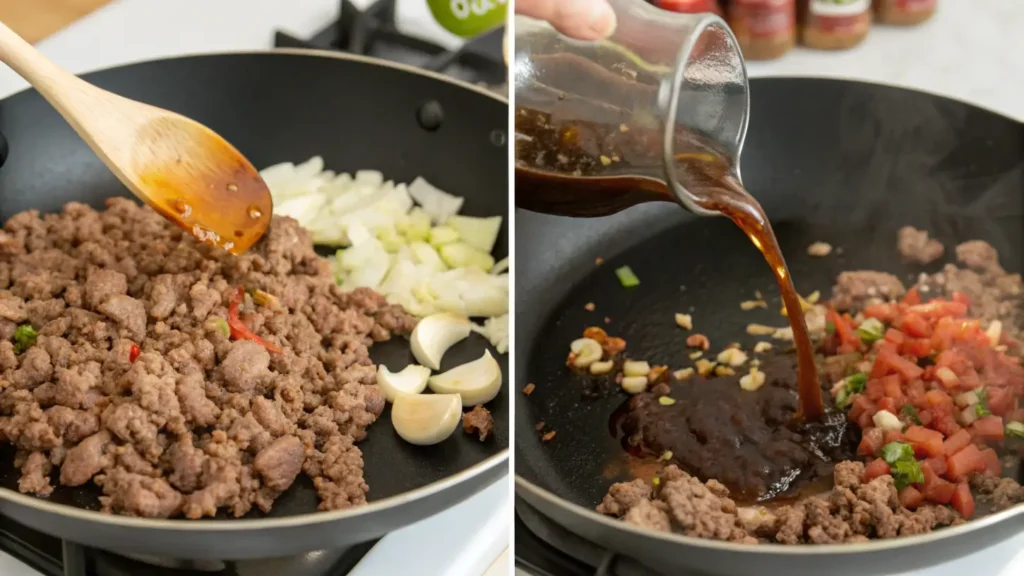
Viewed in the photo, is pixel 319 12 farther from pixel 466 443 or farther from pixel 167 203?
pixel 466 443

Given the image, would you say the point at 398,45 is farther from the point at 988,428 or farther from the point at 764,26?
the point at 988,428

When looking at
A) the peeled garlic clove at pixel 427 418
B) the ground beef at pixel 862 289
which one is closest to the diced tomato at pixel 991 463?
the ground beef at pixel 862 289

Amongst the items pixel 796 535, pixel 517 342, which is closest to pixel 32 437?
pixel 517 342

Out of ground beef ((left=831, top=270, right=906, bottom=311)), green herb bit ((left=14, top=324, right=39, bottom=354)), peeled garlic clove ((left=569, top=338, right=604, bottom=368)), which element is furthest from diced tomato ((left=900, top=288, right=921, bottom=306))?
green herb bit ((left=14, top=324, right=39, bottom=354))

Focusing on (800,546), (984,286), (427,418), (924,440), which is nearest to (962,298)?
(984,286)

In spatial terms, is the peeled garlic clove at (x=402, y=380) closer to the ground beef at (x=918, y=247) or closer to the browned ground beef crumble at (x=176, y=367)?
the browned ground beef crumble at (x=176, y=367)
